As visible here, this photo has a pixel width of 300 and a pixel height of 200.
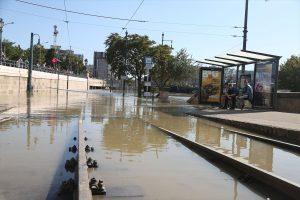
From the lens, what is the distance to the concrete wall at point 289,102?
27094 mm

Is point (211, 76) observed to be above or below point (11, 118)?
above

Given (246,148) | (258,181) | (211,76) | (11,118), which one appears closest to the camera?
(258,181)

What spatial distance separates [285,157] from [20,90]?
4633cm

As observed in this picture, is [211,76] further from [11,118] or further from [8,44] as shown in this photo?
[8,44]

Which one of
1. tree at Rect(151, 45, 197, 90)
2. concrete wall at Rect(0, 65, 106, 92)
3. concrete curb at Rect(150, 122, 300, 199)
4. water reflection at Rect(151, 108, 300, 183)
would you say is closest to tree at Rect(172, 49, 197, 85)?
tree at Rect(151, 45, 197, 90)

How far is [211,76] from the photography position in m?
29.8

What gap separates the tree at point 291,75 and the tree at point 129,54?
2750 cm

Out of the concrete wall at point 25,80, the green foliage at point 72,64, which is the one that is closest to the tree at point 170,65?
the concrete wall at point 25,80

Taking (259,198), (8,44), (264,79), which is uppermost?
(8,44)

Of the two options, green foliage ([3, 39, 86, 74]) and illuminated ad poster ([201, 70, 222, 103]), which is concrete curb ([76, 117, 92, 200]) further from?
green foliage ([3, 39, 86, 74])

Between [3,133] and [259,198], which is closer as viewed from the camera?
[259,198]

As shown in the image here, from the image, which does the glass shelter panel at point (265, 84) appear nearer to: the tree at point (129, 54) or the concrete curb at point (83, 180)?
the concrete curb at point (83, 180)

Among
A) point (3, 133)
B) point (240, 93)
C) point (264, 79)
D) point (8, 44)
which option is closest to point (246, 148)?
point (3, 133)

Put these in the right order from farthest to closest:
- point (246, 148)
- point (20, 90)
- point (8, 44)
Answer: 1. point (8, 44)
2. point (20, 90)
3. point (246, 148)
